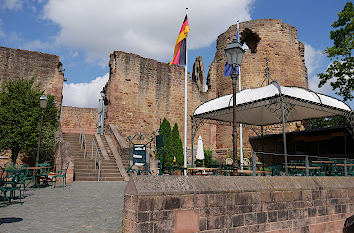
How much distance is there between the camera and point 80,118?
25062 mm

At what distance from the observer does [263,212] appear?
470cm

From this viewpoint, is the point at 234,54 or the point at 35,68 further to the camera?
the point at 35,68

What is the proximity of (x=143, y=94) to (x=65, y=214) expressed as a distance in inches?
573

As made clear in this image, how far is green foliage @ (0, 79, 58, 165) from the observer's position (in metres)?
15.2

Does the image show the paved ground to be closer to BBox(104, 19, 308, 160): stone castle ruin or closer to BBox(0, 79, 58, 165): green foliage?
BBox(0, 79, 58, 165): green foliage

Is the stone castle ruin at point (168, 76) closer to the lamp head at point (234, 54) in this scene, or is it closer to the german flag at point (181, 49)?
the german flag at point (181, 49)

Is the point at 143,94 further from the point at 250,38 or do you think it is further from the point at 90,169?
the point at 250,38

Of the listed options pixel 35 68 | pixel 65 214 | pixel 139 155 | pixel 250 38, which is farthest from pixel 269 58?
pixel 65 214

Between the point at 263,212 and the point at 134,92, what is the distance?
15.7m

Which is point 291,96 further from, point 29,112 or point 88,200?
point 29,112

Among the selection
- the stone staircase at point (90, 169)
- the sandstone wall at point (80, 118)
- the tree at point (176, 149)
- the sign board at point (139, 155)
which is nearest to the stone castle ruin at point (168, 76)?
the tree at point (176, 149)

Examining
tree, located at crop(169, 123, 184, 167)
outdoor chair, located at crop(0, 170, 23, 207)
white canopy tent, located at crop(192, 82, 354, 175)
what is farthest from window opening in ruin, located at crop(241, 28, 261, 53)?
outdoor chair, located at crop(0, 170, 23, 207)

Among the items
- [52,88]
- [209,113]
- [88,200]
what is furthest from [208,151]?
[88,200]

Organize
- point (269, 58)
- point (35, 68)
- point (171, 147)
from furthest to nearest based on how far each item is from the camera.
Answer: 1. point (269, 58)
2. point (35, 68)
3. point (171, 147)
